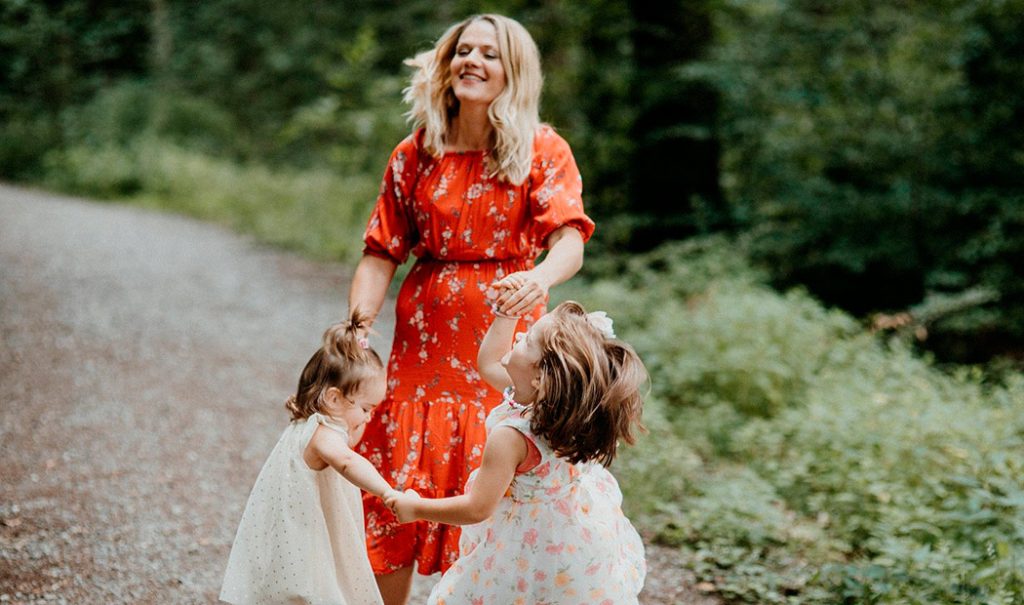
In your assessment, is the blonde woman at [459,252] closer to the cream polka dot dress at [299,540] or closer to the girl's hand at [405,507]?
the cream polka dot dress at [299,540]

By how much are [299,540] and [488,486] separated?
1.94ft

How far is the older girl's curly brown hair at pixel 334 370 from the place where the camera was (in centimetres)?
231

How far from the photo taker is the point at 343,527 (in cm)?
238

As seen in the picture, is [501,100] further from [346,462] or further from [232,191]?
[232,191]

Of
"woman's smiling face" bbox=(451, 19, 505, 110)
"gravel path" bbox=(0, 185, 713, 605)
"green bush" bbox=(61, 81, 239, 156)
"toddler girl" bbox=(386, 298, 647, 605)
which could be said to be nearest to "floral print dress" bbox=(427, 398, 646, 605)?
"toddler girl" bbox=(386, 298, 647, 605)

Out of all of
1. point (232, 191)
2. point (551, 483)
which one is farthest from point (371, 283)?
point (232, 191)

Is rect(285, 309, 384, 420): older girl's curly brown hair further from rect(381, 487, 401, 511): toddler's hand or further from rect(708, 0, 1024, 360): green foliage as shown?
rect(708, 0, 1024, 360): green foliage

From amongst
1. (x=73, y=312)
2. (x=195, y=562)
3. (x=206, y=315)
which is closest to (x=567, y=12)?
(x=206, y=315)

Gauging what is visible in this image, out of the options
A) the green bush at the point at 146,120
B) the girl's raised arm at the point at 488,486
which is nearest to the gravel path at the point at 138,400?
the girl's raised arm at the point at 488,486

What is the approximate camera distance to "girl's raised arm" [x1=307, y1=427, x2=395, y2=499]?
2193 millimetres

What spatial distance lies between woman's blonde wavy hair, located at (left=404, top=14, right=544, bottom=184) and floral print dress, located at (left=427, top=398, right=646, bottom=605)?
78 cm

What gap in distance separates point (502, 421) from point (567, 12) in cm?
710

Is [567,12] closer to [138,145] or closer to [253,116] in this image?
[138,145]

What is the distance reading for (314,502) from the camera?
91.6 inches
